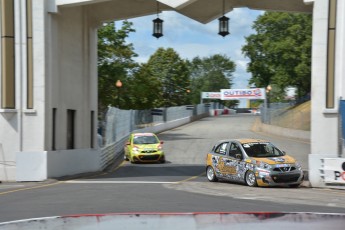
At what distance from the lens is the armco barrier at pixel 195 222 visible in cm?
650

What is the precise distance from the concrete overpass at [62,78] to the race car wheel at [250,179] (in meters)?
1.93

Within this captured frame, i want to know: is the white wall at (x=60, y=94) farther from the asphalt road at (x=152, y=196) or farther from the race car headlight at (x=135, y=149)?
the race car headlight at (x=135, y=149)

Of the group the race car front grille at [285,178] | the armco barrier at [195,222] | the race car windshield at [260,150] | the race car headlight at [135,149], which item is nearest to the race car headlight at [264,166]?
the race car front grille at [285,178]

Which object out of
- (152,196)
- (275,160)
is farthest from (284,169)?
(152,196)

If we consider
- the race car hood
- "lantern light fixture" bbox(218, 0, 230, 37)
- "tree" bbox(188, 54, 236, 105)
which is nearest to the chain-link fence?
"lantern light fixture" bbox(218, 0, 230, 37)

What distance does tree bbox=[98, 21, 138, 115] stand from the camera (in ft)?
147

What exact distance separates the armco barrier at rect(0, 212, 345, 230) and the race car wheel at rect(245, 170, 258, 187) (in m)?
10.7

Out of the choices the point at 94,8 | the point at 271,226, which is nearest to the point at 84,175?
the point at 94,8

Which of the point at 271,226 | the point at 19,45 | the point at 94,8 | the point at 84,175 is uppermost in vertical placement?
the point at 94,8

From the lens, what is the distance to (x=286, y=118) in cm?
4638

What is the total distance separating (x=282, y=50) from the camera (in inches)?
2085

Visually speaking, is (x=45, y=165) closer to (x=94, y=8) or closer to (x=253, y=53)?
(x=94, y=8)

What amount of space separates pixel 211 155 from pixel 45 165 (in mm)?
5820

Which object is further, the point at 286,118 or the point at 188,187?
the point at 286,118
